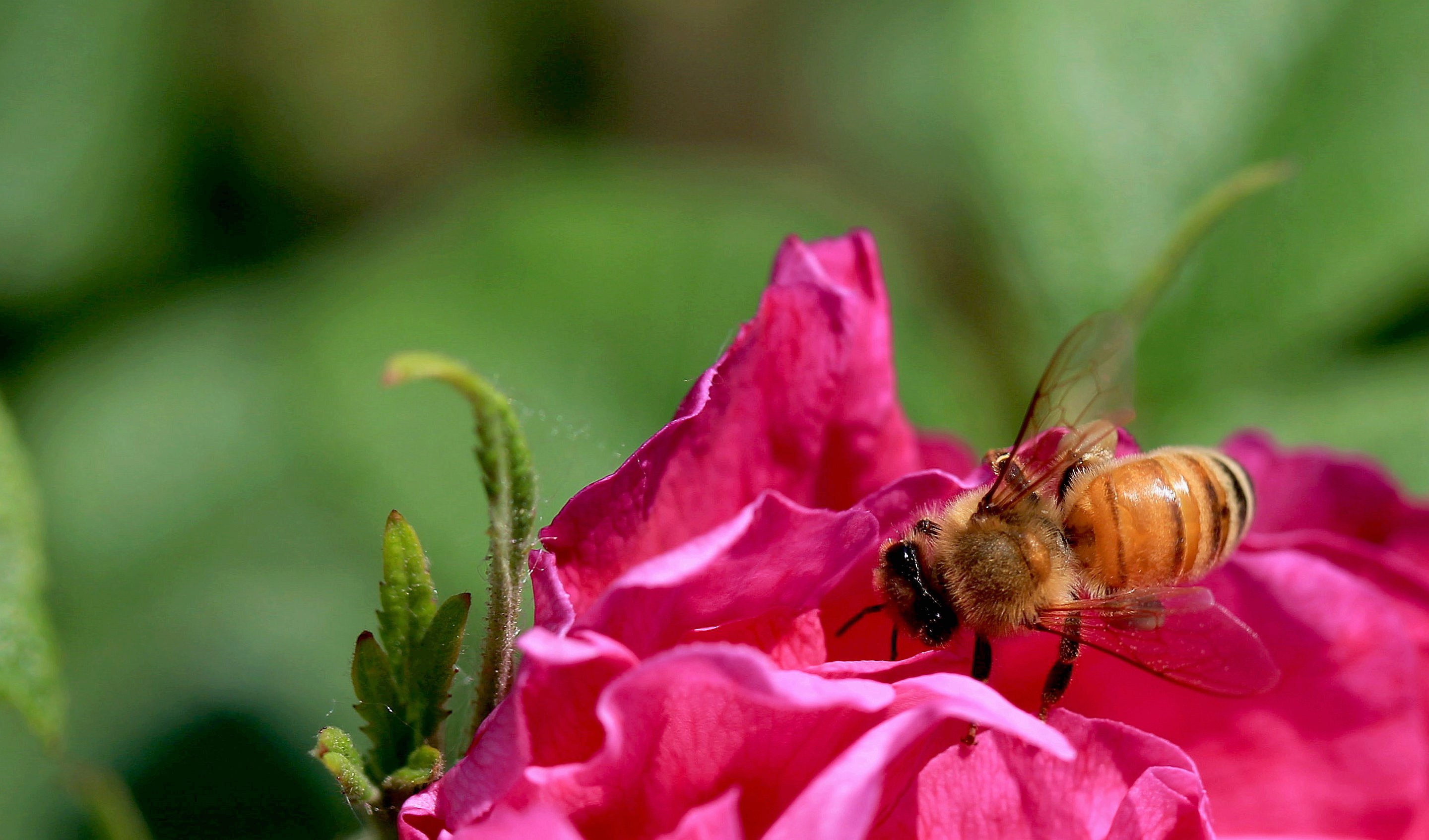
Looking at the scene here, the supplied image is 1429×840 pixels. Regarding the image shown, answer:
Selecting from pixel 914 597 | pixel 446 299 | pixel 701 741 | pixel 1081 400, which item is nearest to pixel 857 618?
pixel 914 597

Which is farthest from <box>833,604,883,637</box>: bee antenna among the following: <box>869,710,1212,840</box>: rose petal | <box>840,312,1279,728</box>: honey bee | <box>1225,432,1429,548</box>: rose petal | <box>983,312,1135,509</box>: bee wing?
<box>1225,432,1429,548</box>: rose petal

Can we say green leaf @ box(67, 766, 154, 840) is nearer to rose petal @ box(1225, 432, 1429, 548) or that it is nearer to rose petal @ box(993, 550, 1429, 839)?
rose petal @ box(993, 550, 1429, 839)

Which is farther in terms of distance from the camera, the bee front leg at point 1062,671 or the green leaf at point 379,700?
the bee front leg at point 1062,671

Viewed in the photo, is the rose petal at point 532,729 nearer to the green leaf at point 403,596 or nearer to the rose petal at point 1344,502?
the green leaf at point 403,596

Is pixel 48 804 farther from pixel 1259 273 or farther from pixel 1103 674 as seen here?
pixel 1259 273

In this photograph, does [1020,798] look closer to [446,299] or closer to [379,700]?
[379,700]

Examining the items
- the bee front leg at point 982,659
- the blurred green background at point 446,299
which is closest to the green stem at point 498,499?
the blurred green background at point 446,299

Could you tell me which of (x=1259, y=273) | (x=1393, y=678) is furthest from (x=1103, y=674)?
(x=1259, y=273)
